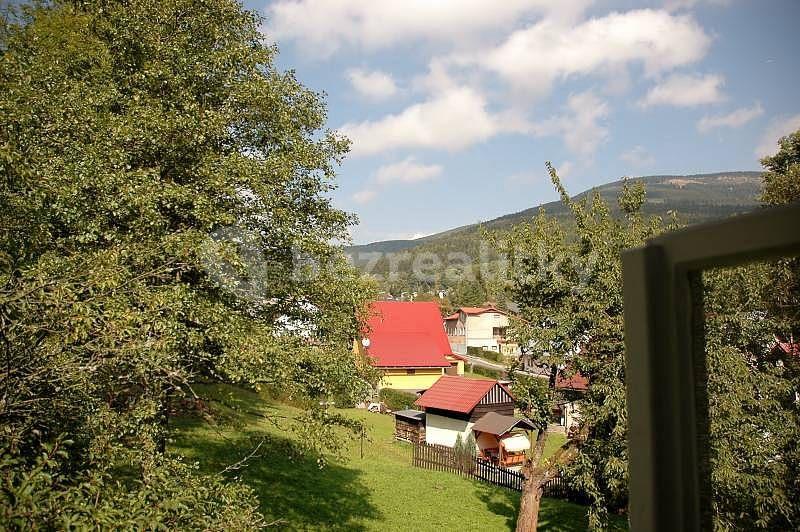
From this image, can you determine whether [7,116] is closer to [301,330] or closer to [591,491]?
[301,330]

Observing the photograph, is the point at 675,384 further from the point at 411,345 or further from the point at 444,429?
the point at 411,345

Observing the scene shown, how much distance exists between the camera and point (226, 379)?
828 centimetres

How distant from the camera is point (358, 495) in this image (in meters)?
15.8

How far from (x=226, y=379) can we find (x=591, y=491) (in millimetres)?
6477

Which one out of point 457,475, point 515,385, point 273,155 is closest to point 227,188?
point 273,155

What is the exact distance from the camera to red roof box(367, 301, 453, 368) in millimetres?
37031

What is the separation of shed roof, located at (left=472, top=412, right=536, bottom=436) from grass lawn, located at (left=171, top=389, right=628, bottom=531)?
286 centimetres

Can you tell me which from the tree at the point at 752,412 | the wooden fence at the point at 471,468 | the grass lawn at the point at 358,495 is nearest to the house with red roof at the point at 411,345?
the wooden fence at the point at 471,468

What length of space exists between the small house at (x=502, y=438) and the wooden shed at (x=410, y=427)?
9.69 ft

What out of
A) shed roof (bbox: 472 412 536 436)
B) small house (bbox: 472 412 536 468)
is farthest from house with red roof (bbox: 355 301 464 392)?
shed roof (bbox: 472 412 536 436)

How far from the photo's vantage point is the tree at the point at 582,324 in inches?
381

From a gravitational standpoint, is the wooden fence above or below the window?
below

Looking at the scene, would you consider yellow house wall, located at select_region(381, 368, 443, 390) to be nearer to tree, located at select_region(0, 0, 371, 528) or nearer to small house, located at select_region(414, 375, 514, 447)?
small house, located at select_region(414, 375, 514, 447)

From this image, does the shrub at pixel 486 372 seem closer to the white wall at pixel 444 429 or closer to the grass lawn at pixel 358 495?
the white wall at pixel 444 429
